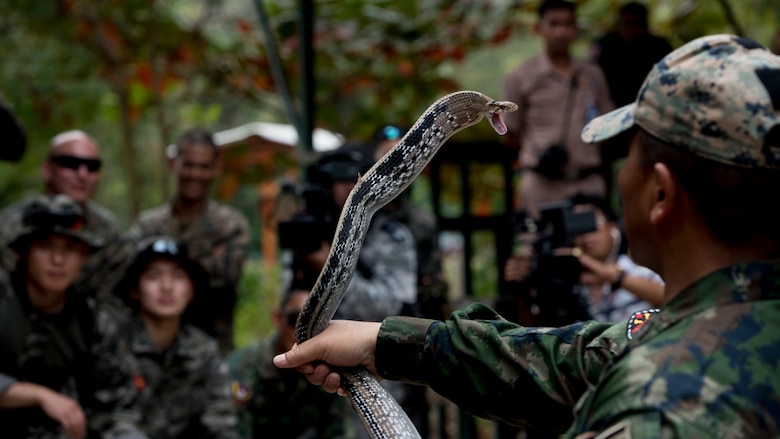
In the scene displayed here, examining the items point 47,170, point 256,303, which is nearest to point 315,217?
point 47,170

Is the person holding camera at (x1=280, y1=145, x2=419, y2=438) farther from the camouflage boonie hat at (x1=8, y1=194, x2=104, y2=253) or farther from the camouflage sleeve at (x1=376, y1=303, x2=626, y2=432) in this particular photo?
the camouflage sleeve at (x1=376, y1=303, x2=626, y2=432)

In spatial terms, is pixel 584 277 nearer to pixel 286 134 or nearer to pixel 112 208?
pixel 286 134

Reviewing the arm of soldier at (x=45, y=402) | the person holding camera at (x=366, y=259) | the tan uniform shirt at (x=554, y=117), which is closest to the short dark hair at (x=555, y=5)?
the tan uniform shirt at (x=554, y=117)

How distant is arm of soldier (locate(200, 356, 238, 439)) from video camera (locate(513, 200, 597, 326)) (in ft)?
5.30

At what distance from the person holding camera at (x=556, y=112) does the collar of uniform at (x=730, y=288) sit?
4118mm

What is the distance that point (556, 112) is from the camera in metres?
6.08

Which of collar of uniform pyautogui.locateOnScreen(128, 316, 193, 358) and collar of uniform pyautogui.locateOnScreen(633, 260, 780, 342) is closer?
collar of uniform pyautogui.locateOnScreen(633, 260, 780, 342)

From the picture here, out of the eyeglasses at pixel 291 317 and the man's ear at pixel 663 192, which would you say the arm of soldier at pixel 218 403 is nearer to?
the eyeglasses at pixel 291 317

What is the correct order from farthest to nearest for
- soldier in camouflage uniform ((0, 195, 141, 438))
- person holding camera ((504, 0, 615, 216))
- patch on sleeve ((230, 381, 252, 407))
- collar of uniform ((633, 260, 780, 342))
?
person holding camera ((504, 0, 615, 216)) → patch on sleeve ((230, 381, 252, 407)) → soldier in camouflage uniform ((0, 195, 141, 438)) → collar of uniform ((633, 260, 780, 342))

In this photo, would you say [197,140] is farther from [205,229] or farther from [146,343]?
[146,343]

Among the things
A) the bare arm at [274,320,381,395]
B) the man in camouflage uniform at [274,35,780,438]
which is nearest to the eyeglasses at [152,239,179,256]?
the bare arm at [274,320,381,395]

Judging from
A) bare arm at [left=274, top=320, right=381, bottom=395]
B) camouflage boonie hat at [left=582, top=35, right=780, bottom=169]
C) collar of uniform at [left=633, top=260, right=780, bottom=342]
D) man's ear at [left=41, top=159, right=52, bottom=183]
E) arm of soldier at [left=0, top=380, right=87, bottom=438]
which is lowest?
arm of soldier at [left=0, top=380, right=87, bottom=438]

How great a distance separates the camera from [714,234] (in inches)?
66.5

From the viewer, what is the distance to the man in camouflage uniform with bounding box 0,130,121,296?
5652mm
